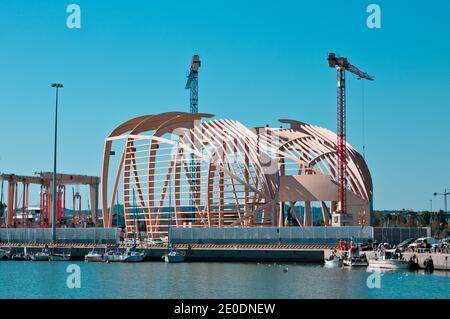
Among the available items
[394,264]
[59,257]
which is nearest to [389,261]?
[394,264]

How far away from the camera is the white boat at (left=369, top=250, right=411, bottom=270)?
75812 mm

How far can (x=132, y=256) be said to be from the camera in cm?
9550

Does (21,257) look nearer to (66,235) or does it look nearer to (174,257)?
(66,235)

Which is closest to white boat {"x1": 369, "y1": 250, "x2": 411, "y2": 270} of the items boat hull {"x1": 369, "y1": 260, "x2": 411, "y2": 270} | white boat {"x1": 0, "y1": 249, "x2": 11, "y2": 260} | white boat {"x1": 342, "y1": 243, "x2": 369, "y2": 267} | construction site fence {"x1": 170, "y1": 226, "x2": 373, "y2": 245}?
boat hull {"x1": 369, "y1": 260, "x2": 411, "y2": 270}

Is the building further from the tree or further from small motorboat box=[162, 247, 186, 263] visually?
the tree

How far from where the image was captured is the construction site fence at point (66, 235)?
348 feet

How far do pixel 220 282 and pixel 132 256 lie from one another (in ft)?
109

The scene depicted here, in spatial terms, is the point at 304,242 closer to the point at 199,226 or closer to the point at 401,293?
the point at 199,226

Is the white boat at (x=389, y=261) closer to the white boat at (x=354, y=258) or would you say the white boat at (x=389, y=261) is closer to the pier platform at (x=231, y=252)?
the white boat at (x=354, y=258)

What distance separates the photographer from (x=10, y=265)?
92.6 m

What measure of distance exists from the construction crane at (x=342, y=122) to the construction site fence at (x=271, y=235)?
6.58 meters

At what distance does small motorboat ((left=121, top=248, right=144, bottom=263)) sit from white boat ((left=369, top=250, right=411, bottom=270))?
28.6 m

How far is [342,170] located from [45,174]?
161 feet
